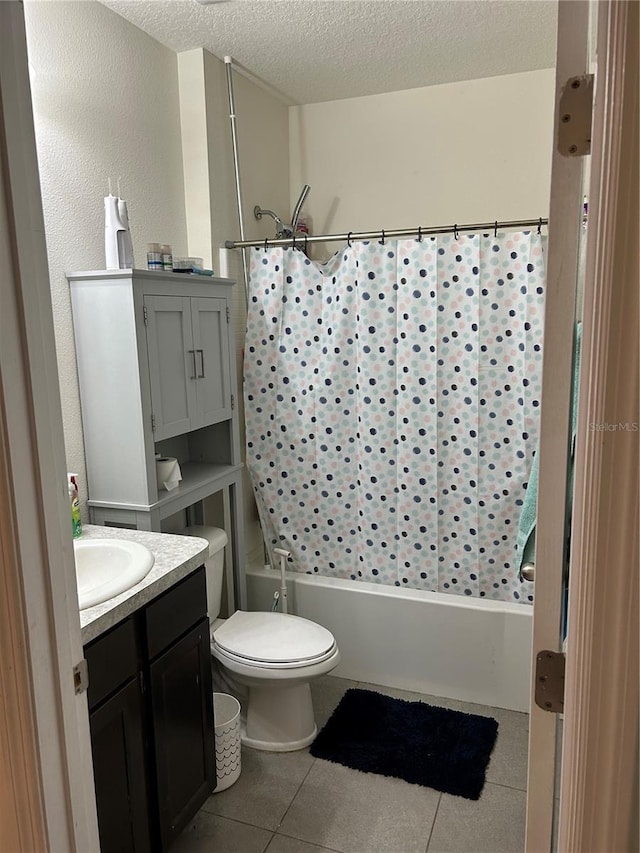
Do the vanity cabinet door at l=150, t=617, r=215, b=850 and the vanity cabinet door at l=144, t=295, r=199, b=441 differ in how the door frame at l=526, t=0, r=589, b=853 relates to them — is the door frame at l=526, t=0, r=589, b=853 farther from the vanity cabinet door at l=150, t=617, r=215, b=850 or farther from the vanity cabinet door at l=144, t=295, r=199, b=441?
the vanity cabinet door at l=144, t=295, r=199, b=441

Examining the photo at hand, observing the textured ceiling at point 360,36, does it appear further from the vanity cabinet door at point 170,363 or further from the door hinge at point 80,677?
the door hinge at point 80,677

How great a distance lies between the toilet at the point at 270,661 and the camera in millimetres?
2213

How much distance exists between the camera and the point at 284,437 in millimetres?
2930

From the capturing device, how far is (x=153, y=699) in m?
1.67

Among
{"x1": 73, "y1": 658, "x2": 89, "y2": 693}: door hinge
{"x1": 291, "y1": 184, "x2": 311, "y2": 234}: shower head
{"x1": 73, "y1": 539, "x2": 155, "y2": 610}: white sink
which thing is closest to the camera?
{"x1": 73, "y1": 658, "x2": 89, "y2": 693}: door hinge

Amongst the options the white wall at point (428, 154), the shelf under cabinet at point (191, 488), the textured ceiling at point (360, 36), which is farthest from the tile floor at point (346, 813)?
the textured ceiling at point (360, 36)

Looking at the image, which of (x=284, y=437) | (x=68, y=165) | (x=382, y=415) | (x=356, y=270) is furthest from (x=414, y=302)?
(x=68, y=165)

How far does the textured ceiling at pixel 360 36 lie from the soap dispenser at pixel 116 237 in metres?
0.69

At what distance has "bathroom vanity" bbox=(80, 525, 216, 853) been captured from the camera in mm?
1494

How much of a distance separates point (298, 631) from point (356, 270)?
1.42 m

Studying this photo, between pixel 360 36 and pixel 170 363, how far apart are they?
56.1 inches

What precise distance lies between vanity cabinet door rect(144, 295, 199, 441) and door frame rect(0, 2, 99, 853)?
3.76ft

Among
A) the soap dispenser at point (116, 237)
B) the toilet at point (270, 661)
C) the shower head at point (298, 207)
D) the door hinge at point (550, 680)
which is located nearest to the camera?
the door hinge at point (550, 680)

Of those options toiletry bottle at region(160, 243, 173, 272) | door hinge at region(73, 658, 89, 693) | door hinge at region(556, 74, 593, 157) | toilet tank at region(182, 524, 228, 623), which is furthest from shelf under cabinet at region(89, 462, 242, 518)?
door hinge at region(556, 74, 593, 157)
